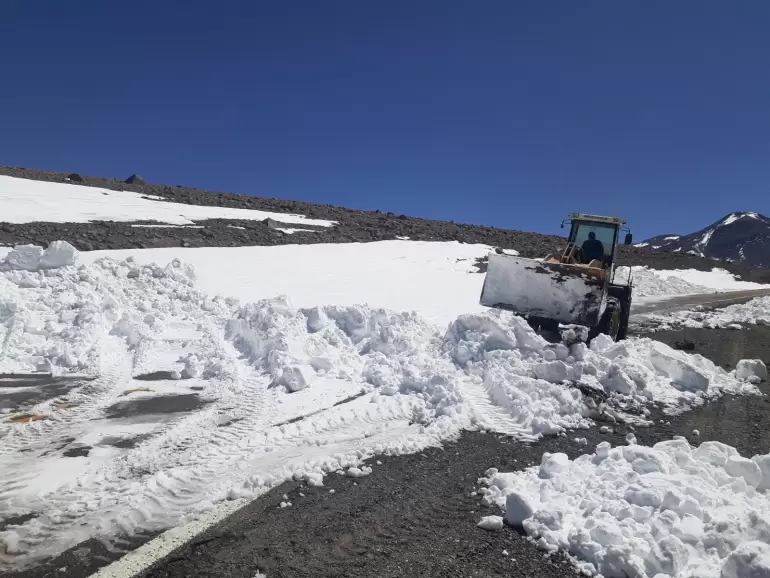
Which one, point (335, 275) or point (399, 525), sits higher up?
point (335, 275)

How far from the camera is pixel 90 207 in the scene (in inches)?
813

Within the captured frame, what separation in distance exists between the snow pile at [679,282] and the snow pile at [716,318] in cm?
395

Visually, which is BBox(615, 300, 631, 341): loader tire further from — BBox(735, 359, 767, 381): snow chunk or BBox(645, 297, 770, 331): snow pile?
BBox(645, 297, 770, 331): snow pile

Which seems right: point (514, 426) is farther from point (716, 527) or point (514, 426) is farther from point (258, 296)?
point (258, 296)

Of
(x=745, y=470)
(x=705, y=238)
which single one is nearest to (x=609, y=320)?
(x=745, y=470)

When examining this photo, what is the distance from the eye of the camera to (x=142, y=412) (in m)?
6.00

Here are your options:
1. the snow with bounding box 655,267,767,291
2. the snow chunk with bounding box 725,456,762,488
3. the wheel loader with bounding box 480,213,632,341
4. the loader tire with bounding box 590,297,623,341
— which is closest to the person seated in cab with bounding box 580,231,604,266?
the wheel loader with bounding box 480,213,632,341

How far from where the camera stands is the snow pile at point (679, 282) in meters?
25.5

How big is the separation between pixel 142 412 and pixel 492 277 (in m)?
6.62

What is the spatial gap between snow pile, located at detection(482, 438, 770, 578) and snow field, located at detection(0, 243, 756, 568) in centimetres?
133

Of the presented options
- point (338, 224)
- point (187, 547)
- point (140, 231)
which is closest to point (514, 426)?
point (187, 547)

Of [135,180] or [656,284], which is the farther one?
[135,180]

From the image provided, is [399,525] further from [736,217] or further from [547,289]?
[736,217]

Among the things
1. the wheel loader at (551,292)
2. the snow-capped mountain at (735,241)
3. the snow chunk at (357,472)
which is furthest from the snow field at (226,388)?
the snow-capped mountain at (735,241)
